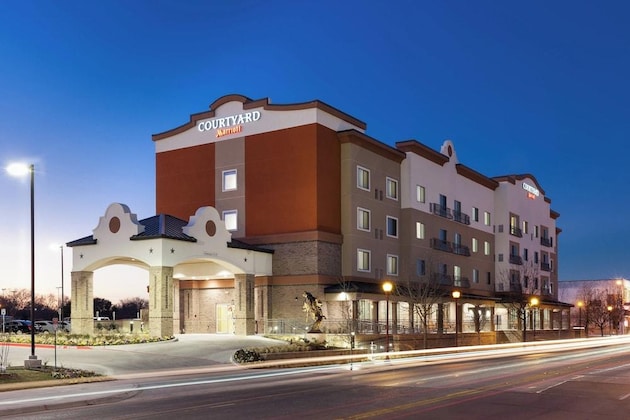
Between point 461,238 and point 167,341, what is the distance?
3849cm

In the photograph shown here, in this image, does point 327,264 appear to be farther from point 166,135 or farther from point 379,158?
point 166,135

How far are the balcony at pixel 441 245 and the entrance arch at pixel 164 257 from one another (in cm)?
1862

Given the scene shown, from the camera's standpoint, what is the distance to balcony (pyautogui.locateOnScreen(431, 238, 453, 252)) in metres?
65.1

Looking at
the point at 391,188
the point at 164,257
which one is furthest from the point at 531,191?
the point at 164,257

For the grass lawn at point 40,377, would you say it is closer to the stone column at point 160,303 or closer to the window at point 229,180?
the stone column at point 160,303

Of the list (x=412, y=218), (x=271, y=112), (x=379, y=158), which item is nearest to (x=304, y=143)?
(x=271, y=112)

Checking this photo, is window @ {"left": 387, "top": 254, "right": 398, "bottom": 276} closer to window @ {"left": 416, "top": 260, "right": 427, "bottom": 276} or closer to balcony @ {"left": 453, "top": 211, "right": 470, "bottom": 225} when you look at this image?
window @ {"left": 416, "top": 260, "right": 427, "bottom": 276}

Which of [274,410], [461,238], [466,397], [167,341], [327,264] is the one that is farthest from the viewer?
[461,238]

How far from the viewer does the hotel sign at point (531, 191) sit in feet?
285

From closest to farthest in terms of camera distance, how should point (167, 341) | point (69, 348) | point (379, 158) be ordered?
1. point (69, 348)
2. point (167, 341)
3. point (379, 158)

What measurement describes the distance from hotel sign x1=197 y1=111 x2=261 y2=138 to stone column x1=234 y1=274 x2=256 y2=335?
12.9m

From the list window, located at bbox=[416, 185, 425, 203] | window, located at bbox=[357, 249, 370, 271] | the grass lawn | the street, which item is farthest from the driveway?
window, located at bbox=[416, 185, 425, 203]

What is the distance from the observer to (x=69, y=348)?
1476 inches

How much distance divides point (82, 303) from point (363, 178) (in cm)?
2348
